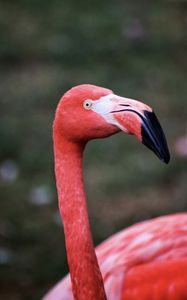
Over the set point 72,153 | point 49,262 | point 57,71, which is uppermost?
point 72,153

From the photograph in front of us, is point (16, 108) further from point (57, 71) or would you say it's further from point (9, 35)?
point (9, 35)

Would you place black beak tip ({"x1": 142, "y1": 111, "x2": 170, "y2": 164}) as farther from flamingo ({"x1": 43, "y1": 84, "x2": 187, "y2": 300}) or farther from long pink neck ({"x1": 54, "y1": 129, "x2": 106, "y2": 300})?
long pink neck ({"x1": 54, "y1": 129, "x2": 106, "y2": 300})

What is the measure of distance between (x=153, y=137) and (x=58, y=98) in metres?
3.88

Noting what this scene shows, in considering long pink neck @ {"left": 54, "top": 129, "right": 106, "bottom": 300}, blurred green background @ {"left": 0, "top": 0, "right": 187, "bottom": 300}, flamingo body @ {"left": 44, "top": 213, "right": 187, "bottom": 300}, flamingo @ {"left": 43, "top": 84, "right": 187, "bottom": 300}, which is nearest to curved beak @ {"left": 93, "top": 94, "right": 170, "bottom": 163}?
flamingo @ {"left": 43, "top": 84, "right": 187, "bottom": 300}

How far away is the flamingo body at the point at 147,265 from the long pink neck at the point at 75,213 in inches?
11.7

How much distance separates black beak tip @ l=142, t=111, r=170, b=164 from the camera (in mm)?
2379

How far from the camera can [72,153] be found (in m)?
2.60

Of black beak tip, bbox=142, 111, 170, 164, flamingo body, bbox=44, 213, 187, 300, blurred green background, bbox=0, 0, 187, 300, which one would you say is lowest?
blurred green background, bbox=0, 0, 187, 300

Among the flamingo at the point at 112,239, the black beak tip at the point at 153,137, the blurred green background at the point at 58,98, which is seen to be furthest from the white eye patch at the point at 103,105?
the blurred green background at the point at 58,98

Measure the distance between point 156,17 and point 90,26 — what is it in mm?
626

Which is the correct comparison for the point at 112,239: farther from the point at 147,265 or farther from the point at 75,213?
the point at 75,213

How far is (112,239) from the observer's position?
334cm

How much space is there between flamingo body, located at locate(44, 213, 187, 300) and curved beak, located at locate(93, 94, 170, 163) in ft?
2.28

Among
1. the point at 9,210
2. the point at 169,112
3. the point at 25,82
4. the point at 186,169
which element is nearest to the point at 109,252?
the point at 9,210
